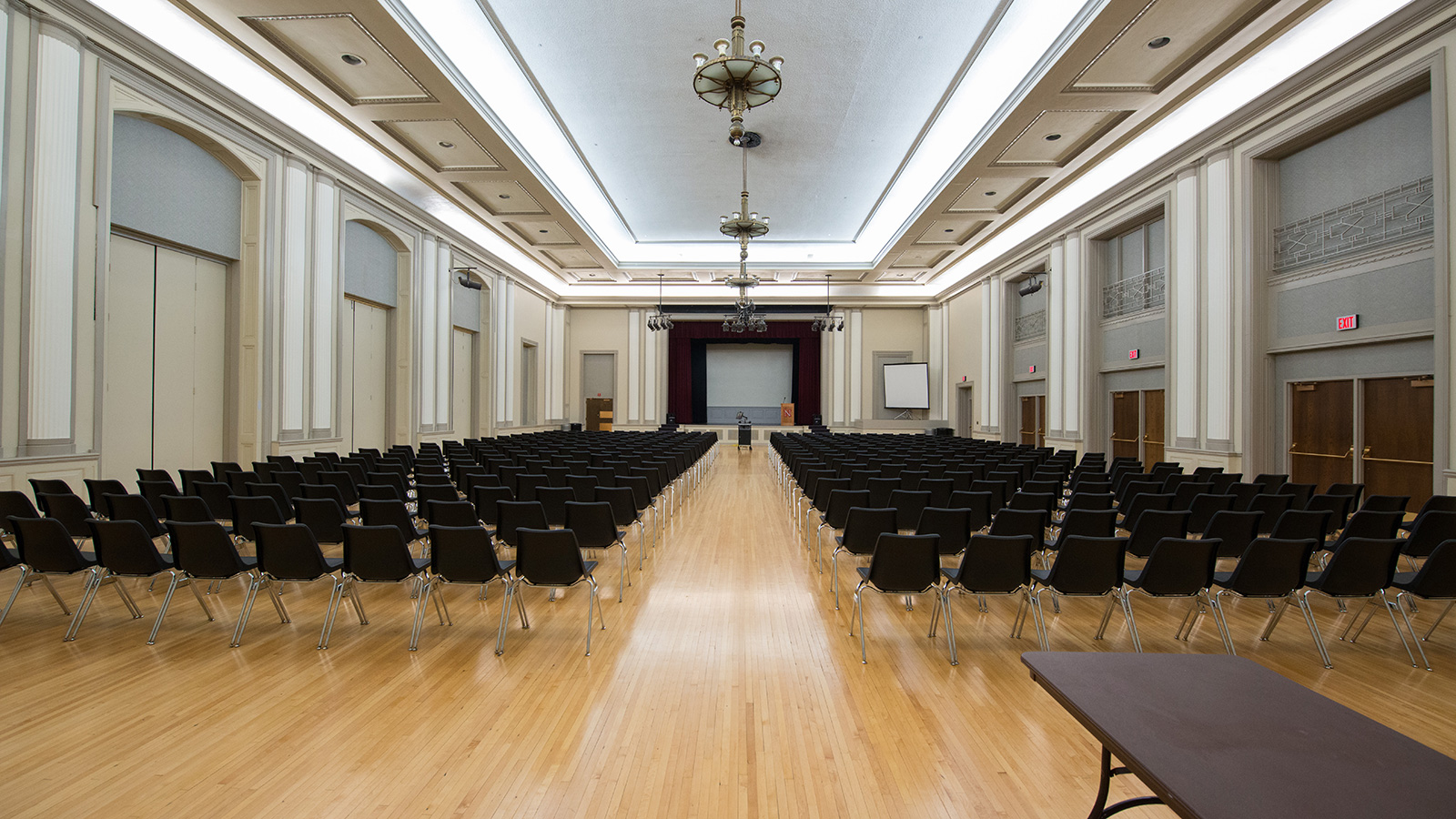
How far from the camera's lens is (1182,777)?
1.18 metres

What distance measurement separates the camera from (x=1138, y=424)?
1173 centimetres

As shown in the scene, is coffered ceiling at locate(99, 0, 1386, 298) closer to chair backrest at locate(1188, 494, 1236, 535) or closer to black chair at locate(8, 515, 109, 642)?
chair backrest at locate(1188, 494, 1236, 535)

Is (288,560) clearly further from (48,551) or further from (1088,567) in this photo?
(1088,567)

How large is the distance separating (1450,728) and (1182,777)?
309 centimetres

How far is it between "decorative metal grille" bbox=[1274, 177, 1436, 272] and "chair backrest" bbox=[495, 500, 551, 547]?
8.68m

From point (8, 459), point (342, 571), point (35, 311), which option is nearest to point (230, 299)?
point (35, 311)

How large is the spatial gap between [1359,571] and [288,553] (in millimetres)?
6073

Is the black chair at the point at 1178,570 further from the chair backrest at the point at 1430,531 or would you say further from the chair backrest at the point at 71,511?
the chair backrest at the point at 71,511

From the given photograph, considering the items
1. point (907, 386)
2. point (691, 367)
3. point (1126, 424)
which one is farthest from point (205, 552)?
point (691, 367)

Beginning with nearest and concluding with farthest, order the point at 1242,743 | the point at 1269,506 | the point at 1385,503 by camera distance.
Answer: the point at 1242,743 < the point at 1385,503 < the point at 1269,506

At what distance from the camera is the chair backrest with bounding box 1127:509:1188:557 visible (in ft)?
15.0

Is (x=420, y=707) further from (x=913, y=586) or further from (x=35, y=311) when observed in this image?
(x=35, y=311)

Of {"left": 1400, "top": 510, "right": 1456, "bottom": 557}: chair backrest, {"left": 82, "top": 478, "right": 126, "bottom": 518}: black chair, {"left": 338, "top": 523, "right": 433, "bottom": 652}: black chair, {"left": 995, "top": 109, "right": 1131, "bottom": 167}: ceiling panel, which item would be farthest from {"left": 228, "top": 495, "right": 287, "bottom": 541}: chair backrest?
{"left": 995, "top": 109, "right": 1131, "bottom": 167}: ceiling panel

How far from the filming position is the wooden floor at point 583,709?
2.44m
